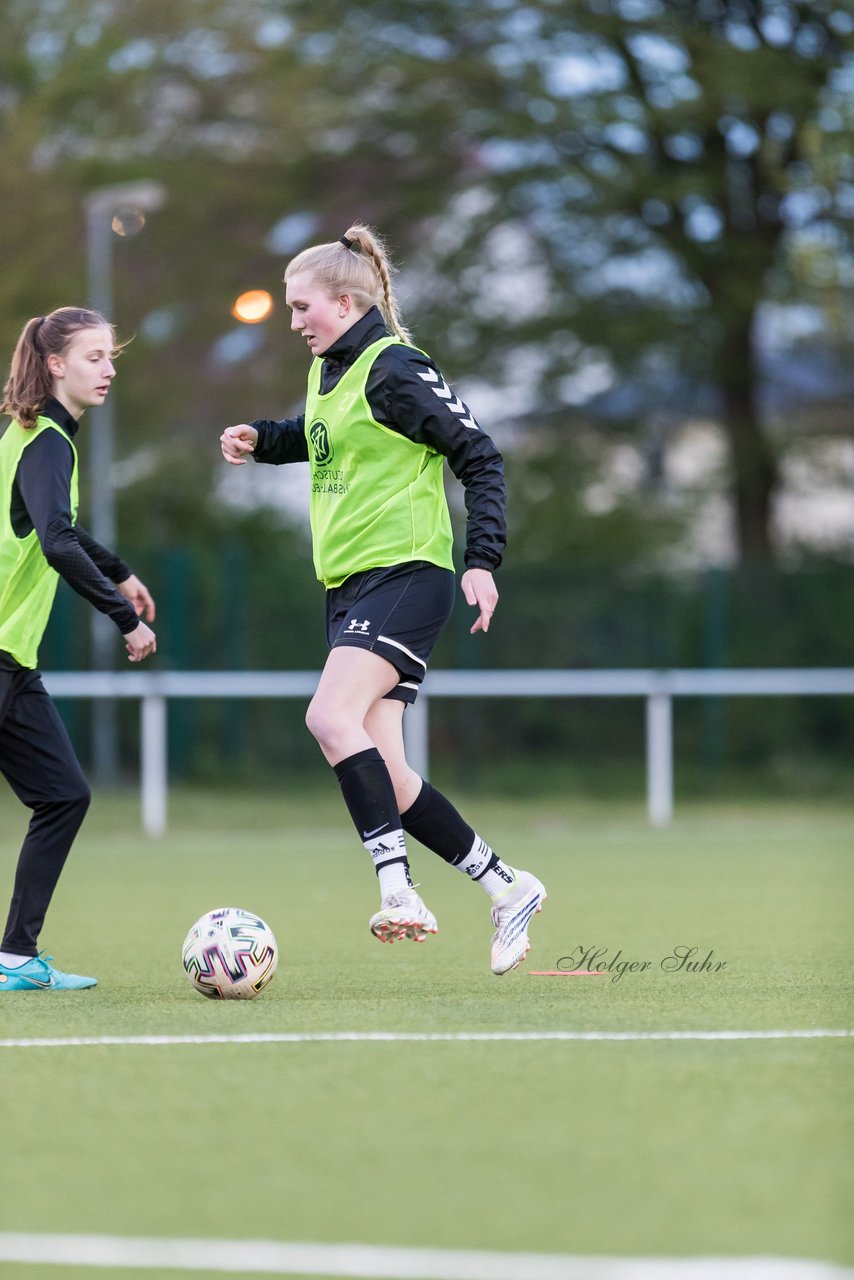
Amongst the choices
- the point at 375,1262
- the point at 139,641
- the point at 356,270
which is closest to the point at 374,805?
the point at 139,641

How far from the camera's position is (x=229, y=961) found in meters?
5.75

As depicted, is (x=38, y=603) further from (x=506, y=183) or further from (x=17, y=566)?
(x=506, y=183)

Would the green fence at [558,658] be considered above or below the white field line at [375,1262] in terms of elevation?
above

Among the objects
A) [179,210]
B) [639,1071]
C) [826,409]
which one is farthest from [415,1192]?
[179,210]

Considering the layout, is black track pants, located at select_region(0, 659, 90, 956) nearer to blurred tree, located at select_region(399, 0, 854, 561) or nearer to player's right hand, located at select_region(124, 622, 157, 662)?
player's right hand, located at select_region(124, 622, 157, 662)

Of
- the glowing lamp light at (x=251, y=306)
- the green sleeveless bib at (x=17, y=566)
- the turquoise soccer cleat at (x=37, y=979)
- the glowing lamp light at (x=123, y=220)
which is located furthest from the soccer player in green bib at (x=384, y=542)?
the glowing lamp light at (x=123, y=220)

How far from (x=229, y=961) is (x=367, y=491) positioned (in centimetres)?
141

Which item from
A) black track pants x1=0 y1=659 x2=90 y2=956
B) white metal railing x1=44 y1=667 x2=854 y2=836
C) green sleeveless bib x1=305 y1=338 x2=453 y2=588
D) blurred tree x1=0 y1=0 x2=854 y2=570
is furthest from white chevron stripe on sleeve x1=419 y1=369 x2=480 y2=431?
blurred tree x1=0 y1=0 x2=854 y2=570

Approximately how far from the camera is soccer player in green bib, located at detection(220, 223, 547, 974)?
5941 millimetres

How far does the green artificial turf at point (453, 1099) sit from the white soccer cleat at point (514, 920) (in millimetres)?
90

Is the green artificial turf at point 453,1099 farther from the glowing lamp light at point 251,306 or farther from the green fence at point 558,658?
the green fence at point 558,658

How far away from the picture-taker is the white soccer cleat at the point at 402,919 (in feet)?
18.4

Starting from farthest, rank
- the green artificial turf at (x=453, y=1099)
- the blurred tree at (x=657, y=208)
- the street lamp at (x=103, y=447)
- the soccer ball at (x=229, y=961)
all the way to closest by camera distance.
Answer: the blurred tree at (x=657, y=208), the street lamp at (x=103, y=447), the soccer ball at (x=229, y=961), the green artificial turf at (x=453, y=1099)

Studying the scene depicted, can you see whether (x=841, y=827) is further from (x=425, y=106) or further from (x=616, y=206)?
(x=425, y=106)
